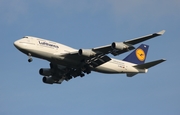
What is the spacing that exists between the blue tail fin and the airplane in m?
1.46

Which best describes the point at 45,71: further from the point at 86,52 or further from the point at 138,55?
the point at 138,55

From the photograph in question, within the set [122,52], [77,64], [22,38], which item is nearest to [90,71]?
[77,64]

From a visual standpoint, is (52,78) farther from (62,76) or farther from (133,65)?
(133,65)

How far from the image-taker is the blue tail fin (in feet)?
203

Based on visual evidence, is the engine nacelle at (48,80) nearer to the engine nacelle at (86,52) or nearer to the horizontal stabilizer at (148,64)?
the engine nacelle at (86,52)

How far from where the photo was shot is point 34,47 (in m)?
52.8

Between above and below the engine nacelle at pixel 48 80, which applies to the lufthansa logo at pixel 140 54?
above

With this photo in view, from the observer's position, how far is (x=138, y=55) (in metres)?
63.2

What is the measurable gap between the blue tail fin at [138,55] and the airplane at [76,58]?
146 centimetres

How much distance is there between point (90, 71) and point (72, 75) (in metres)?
3.43

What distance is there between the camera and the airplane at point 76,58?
52472 millimetres

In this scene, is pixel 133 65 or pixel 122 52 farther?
pixel 133 65

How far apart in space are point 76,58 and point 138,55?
1239cm

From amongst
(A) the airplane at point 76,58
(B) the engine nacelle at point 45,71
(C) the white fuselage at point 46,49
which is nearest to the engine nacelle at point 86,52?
(A) the airplane at point 76,58
